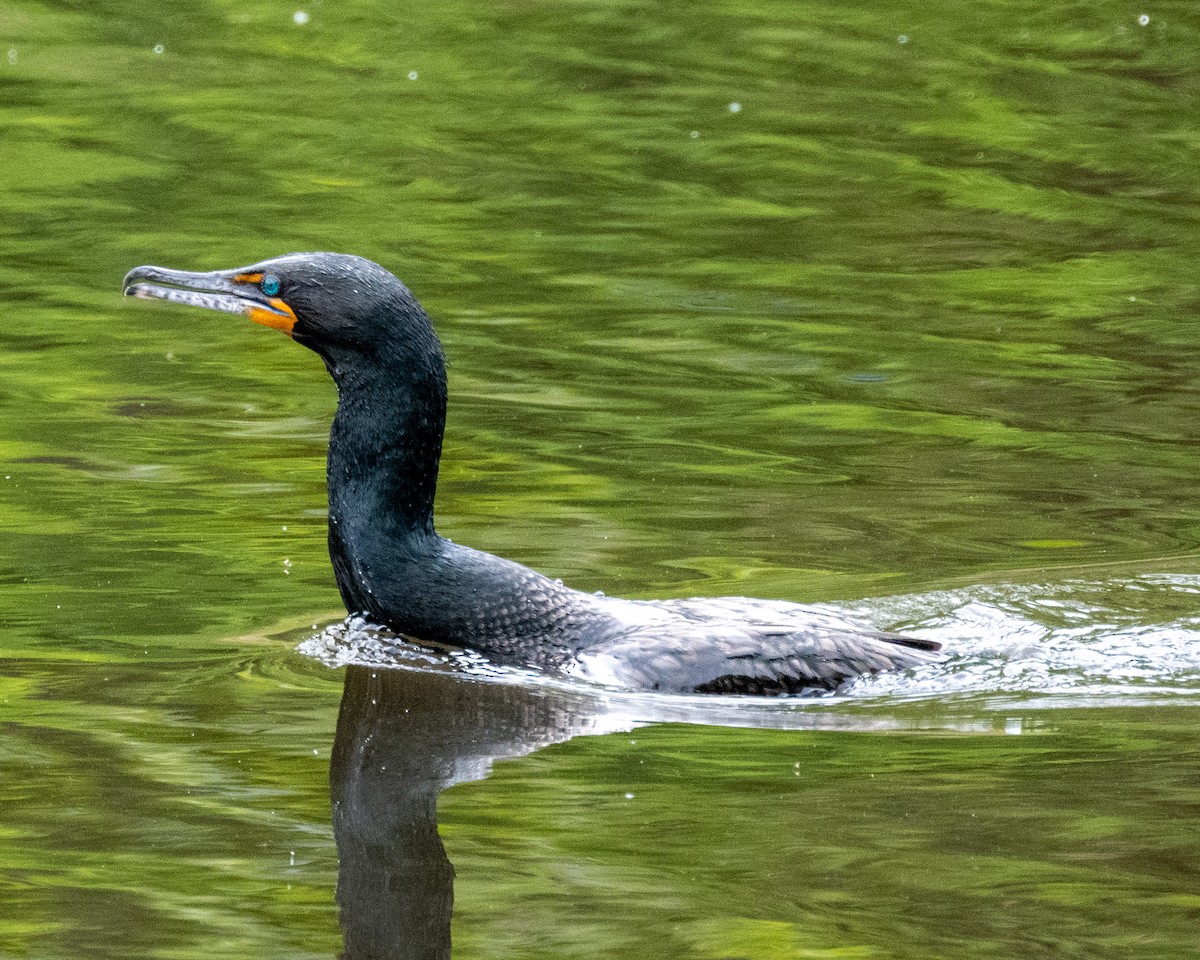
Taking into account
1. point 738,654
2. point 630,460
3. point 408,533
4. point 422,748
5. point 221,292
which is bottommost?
point 422,748

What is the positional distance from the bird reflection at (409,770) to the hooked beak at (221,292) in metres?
1.26

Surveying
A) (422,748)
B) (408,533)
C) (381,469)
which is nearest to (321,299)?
(381,469)

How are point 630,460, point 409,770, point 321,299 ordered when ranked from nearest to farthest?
1. point 409,770
2. point 321,299
3. point 630,460

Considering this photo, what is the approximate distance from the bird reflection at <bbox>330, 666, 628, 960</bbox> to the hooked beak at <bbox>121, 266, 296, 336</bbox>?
1.26 m

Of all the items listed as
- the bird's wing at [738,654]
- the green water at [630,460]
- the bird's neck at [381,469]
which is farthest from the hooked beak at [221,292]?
Answer: the bird's wing at [738,654]

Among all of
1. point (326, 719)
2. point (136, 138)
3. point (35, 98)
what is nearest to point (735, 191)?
point (136, 138)

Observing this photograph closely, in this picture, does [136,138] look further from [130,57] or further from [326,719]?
[326,719]

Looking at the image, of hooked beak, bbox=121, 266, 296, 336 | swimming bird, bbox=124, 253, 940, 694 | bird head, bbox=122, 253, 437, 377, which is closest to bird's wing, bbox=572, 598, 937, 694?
swimming bird, bbox=124, 253, 940, 694

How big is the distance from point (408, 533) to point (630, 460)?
263cm

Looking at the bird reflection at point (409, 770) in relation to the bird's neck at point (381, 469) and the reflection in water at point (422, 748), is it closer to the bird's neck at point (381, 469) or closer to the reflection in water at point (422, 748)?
the reflection in water at point (422, 748)

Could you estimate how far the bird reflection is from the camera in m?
5.16

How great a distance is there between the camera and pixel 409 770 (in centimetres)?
624

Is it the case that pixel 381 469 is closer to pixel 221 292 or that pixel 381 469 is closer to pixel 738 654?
pixel 221 292

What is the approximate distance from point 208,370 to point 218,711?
4.70 meters
